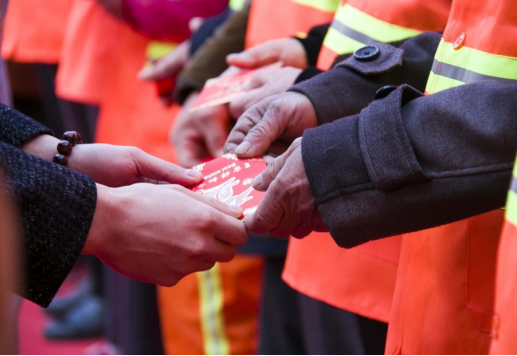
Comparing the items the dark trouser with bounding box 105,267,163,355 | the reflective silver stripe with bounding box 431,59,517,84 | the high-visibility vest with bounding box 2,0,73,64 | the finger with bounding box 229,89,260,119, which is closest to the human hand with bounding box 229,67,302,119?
the finger with bounding box 229,89,260,119

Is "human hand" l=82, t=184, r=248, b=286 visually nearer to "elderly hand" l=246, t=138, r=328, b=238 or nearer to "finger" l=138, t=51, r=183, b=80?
"elderly hand" l=246, t=138, r=328, b=238

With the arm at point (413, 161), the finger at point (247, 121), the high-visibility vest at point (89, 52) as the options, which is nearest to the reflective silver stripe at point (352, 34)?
the finger at point (247, 121)

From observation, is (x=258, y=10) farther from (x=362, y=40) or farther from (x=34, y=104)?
(x=34, y=104)

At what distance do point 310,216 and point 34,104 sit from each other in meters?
3.48

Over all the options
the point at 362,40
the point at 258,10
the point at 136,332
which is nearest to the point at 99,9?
the point at 258,10

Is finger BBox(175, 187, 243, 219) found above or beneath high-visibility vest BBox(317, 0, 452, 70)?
beneath

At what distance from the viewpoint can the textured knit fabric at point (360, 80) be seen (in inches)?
45.3

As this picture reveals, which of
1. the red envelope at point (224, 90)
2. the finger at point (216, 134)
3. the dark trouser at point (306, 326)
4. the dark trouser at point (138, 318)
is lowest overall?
the dark trouser at point (138, 318)

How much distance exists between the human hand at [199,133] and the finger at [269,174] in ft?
1.93

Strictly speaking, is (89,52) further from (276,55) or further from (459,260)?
(459,260)

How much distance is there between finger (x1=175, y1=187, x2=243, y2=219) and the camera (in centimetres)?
111

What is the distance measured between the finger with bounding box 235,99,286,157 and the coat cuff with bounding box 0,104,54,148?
415 mm

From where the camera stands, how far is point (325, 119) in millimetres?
1155

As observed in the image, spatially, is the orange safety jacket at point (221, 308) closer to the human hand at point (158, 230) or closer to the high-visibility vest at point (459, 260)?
the human hand at point (158, 230)
